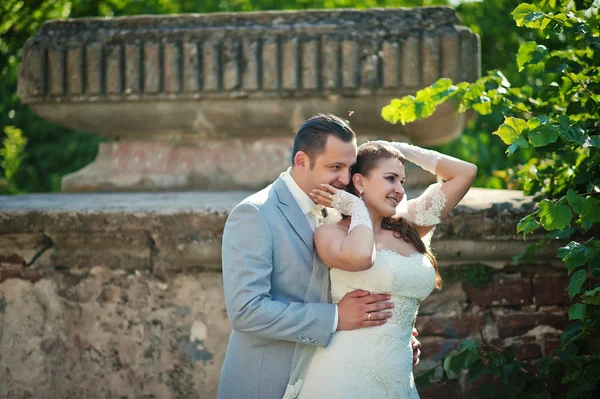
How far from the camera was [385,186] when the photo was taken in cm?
272

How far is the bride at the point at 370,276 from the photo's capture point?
2.56 m

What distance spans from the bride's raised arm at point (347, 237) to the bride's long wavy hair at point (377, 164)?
0.61ft

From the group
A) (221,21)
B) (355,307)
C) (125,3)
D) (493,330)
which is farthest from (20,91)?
(125,3)

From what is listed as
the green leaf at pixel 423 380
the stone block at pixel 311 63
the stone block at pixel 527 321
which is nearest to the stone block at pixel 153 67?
the stone block at pixel 311 63

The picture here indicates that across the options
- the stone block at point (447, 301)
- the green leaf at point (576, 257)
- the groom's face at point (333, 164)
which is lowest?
the stone block at point (447, 301)

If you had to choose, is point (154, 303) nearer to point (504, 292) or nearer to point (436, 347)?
point (436, 347)

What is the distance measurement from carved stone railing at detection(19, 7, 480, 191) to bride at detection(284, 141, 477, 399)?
1.05 metres

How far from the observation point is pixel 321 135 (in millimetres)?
2684

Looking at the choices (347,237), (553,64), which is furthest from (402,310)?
(553,64)

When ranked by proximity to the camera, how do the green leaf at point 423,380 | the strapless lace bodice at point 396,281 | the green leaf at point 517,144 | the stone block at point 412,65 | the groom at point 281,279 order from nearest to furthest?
1. the green leaf at point 517,144
2. the groom at point 281,279
3. the strapless lace bodice at point 396,281
4. the green leaf at point 423,380
5. the stone block at point 412,65

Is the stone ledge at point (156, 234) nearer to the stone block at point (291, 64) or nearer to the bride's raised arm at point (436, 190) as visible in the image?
the bride's raised arm at point (436, 190)

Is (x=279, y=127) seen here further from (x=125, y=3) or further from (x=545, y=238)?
(x=125, y=3)

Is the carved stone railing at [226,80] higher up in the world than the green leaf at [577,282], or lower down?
higher up

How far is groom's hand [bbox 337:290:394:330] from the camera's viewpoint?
2.57m
